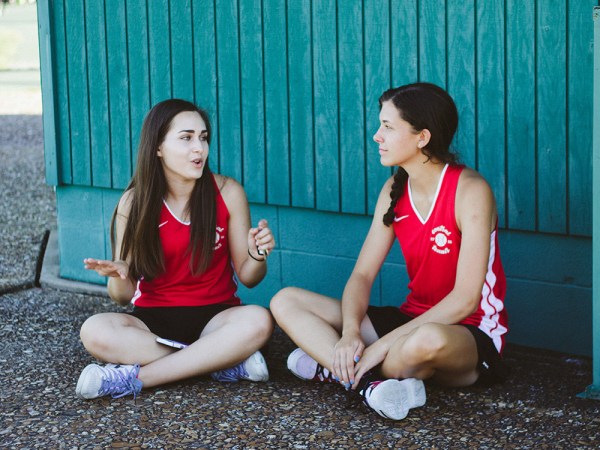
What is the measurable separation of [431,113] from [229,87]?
1.58 metres

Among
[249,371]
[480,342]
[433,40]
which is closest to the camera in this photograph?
[480,342]

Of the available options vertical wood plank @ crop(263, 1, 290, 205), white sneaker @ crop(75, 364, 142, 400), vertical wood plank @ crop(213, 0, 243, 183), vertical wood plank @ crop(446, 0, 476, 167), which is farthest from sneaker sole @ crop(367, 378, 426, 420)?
vertical wood plank @ crop(213, 0, 243, 183)

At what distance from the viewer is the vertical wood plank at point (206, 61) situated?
522 centimetres

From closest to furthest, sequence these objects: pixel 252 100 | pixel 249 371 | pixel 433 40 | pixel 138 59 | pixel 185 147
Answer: pixel 249 371
pixel 185 147
pixel 433 40
pixel 252 100
pixel 138 59

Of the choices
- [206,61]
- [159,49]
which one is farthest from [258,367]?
[159,49]

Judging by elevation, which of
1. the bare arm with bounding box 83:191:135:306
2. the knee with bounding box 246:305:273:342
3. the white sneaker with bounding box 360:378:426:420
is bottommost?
the white sneaker with bounding box 360:378:426:420

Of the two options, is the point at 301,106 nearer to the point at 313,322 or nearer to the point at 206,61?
the point at 206,61

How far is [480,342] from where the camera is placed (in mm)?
3824

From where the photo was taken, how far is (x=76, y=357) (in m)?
4.58

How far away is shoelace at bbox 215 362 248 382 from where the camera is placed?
161 inches

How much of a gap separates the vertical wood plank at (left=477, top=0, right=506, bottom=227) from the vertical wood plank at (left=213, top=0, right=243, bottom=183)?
1.33 metres

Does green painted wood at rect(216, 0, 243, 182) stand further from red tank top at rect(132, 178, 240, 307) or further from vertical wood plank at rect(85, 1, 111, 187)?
red tank top at rect(132, 178, 240, 307)

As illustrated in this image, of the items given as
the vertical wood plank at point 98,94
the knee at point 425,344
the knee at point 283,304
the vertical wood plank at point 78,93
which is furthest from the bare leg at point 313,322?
the vertical wood plank at point 78,93

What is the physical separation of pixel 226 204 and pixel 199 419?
974 mm
